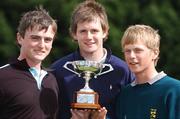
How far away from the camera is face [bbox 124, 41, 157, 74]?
4.37 metres

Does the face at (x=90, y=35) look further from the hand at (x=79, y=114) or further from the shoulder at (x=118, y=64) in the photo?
the hand at (x=79, y=114)

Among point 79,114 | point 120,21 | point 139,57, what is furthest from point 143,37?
point 120,21

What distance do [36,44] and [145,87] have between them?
0.71m

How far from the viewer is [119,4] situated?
34.7 feet

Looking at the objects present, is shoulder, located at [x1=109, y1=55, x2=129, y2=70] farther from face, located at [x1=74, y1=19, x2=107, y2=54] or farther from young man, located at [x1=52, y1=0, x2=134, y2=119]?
face, located at [x1=74, y1=19, x2=107, y2=54]

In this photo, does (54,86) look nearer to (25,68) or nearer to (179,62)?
(25,68)

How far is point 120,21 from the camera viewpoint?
34.8ft

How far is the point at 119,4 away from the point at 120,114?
6.18m

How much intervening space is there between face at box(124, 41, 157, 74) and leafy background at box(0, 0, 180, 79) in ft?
19.1

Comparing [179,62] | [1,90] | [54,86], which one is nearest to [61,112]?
[54,86]

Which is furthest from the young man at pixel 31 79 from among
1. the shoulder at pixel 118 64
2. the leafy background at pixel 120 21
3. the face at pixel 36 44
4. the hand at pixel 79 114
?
the leafy background at pixel 120 21

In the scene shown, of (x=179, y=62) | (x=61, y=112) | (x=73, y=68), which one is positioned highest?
(x=73, y=68)

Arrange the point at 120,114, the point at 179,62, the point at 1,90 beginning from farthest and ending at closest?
the point at 179,62 → the point at 120,114 → the point at 1,90

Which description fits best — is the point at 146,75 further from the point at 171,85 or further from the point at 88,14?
the point at 88,14
